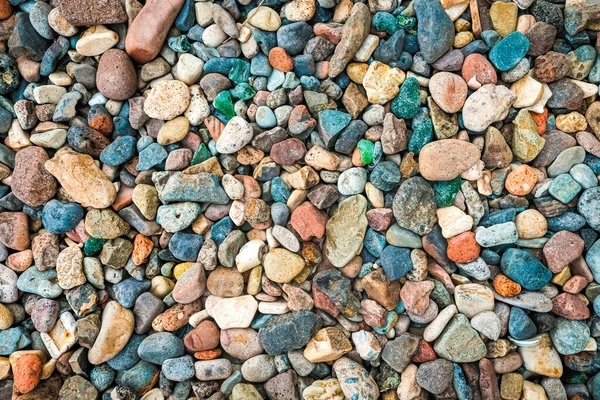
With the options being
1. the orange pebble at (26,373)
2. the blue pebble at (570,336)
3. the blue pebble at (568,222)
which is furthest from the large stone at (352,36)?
the orange pebble at (26,373)

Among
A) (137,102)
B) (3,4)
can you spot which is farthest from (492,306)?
(3,4)

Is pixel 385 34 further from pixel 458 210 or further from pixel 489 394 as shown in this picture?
pixel 489 394

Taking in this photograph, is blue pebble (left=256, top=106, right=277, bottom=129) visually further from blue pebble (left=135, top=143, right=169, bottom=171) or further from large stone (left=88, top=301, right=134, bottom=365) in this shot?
large stone (left=88, top=301, right=134, bottom=365)

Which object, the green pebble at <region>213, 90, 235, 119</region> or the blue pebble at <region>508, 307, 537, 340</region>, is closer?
the blue pebble at <region>508, 307, 537, 340</region>

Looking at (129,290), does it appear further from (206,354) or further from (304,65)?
(304,65)

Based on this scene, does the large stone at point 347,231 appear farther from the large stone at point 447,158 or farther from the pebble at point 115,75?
the pebble at point 115,75

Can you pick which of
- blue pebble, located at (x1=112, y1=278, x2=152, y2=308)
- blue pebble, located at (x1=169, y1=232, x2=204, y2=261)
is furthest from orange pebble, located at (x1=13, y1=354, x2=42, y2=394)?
blue pebble, located at (x1=169, y1=232, x2=204, y2=261)
